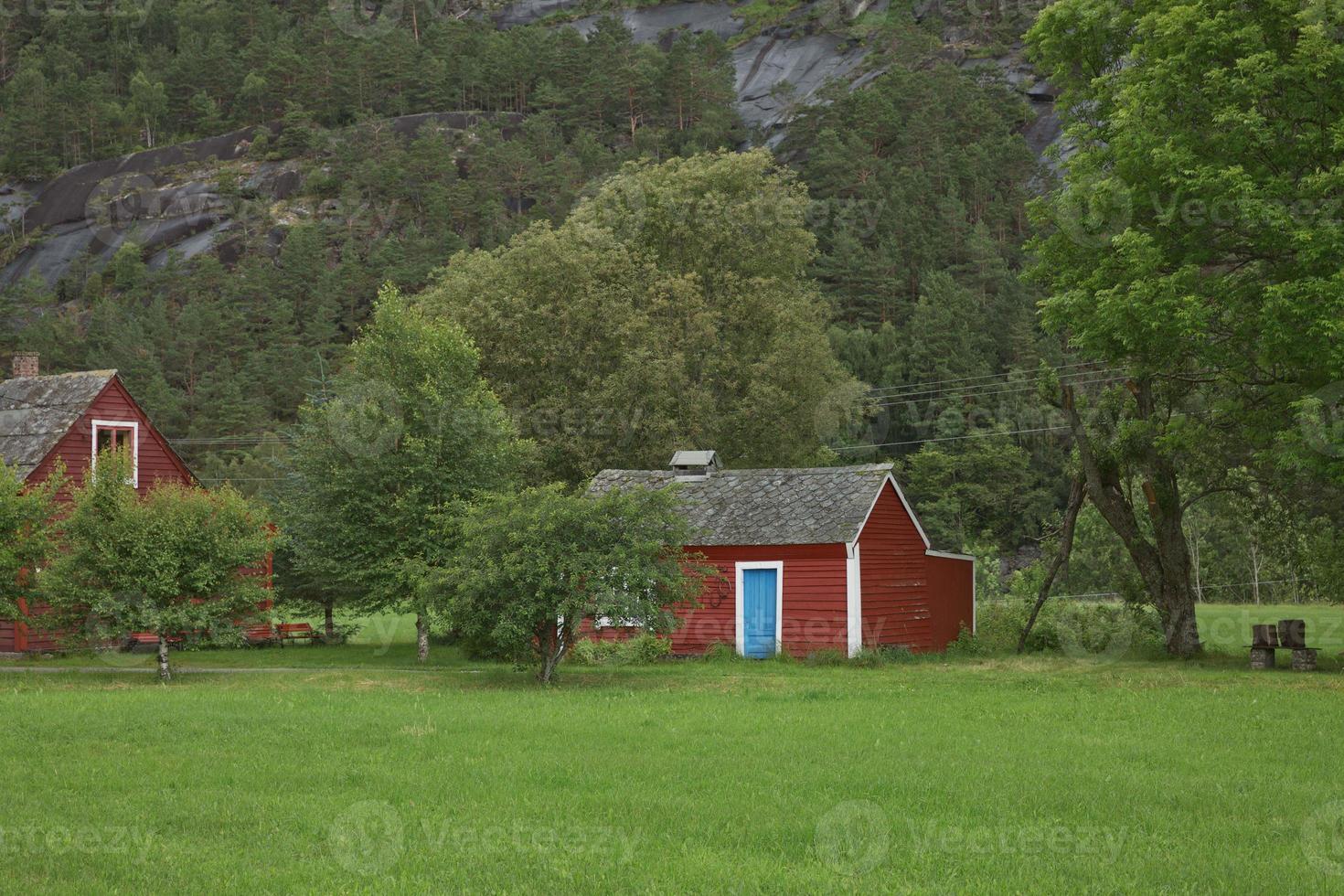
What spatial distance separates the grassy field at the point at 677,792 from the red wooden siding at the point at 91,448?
14.3 metres

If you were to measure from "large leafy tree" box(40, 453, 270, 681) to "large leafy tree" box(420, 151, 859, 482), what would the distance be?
54.6 ft

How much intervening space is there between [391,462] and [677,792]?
19.8m

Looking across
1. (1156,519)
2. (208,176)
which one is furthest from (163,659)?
(208,176)

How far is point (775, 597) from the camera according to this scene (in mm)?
29734

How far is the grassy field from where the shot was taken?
930 cm

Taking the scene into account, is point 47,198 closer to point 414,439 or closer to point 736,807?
point 414,439

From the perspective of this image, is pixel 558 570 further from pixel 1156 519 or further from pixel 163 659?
pixel 1156 519

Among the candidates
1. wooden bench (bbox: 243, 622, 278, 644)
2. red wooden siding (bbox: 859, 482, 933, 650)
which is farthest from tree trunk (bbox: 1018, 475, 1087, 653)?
wooden bench (bbox: 243, 622, 278, 644)

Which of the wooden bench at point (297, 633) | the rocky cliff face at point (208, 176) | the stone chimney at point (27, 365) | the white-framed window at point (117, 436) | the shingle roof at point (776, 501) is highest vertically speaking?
the rocky cliff face at point (208, 176)

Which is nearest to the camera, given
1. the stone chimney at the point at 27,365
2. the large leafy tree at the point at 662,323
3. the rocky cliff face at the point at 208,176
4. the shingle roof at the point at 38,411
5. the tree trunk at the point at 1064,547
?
the tree trunk at the point at 1064,547

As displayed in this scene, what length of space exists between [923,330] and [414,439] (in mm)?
49878

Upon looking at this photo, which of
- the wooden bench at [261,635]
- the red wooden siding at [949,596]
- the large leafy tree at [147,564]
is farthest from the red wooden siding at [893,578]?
the wooden bench at [261,635]

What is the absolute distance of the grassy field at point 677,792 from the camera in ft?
30.5

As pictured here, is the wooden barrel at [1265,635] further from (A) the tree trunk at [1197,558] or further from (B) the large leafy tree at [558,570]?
(A) the tree trunk at [1197,558]
